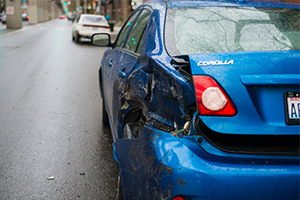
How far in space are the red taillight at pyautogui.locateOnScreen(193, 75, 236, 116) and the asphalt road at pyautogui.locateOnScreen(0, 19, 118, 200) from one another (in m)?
1.62

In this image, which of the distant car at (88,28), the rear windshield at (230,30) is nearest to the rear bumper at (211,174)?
the rear windshield at (230,30)

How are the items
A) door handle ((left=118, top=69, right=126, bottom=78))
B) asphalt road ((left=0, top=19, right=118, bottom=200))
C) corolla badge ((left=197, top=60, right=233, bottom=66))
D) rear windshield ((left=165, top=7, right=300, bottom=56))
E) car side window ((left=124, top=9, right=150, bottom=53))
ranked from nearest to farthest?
corolla badge ((left=197, top=60, right=233, bottom=66)) < rear windshield ((left=165, top=7, right=300, bottom=56)) < door handle ((left=118, top=69, right=126, bottom=78)) < car side window ((left=124, top=9, right=150, bottom=53)) < asphalt road ((left=0, top=19, right=118, bottom=200))

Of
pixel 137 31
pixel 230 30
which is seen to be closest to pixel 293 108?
pixel 230 30

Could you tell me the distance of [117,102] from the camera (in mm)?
3092

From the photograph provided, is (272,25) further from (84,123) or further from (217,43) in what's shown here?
(84,123)

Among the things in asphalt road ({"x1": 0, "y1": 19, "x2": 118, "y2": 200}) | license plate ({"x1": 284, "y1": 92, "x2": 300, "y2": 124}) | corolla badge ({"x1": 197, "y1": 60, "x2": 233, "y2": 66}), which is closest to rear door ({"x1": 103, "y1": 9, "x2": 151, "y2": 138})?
asphalt road ({"x1": 0, "y1": 19, "x2": 118, "y2": 200})

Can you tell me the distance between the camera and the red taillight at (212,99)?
1993mm

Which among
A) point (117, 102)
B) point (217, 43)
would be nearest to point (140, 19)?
point (117, 102)

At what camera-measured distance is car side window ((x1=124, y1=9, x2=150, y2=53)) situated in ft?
10.9

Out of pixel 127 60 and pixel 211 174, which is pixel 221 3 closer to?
pixel 127 60

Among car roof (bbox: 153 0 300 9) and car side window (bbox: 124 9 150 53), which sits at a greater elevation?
car roof (bbox: 153 0 300 9)

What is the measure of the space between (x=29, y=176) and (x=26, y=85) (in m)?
5.32

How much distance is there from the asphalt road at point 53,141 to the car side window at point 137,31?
1.33m

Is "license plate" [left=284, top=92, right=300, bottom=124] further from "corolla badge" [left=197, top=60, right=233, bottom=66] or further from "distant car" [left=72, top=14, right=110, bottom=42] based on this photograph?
"distant car" [left=72, top=14, right=110, bottom=42]
